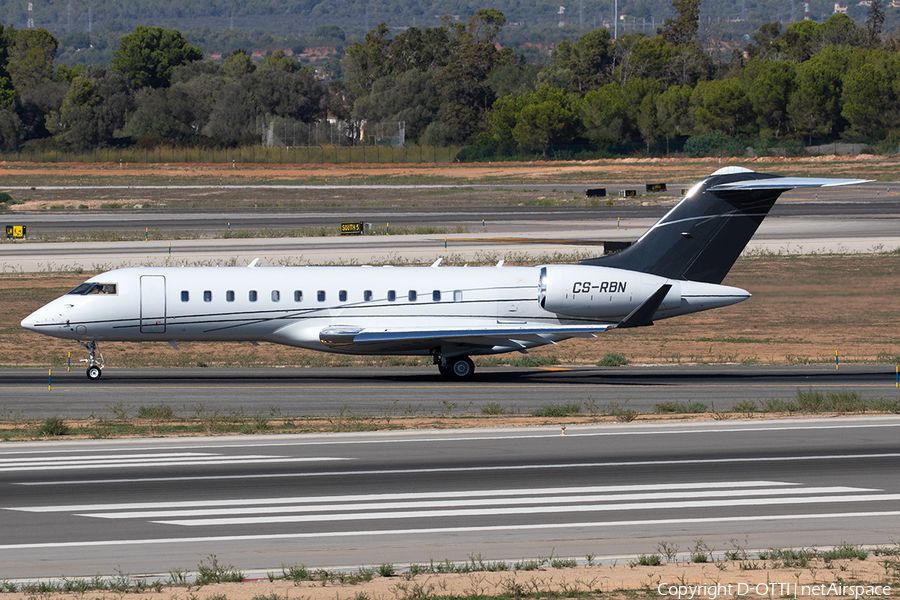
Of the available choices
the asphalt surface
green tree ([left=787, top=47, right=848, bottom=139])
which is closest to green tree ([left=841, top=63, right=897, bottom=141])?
green tree ([left=787, top=47, right=848, bottom=139])

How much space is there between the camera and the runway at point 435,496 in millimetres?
15125

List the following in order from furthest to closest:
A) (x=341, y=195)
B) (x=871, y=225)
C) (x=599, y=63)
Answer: (x=599, y=63), (x=341, y=195), (x=871, y=225)

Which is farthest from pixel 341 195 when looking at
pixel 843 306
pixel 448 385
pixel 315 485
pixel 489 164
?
pixel 315 485

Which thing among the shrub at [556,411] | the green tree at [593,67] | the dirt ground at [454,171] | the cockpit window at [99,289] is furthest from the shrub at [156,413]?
the green tree at [593,67]

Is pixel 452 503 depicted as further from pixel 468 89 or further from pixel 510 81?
pixel 510 81

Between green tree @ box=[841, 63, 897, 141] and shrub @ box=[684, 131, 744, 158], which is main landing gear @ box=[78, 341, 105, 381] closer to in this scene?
shrub @ box=[684, 131, 744, 158]

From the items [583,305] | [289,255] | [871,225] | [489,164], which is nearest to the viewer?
[583,305]

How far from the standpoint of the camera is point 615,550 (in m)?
15.0

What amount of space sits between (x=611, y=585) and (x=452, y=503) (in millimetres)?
4977

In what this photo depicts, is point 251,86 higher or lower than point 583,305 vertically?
higher

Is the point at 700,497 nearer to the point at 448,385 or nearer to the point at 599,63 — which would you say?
the point at 448,385

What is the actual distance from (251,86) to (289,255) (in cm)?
12823

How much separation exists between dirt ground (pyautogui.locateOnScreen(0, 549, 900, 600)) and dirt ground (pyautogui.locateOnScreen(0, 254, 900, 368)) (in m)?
23.4

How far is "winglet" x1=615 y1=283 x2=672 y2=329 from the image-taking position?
97.1 ft
